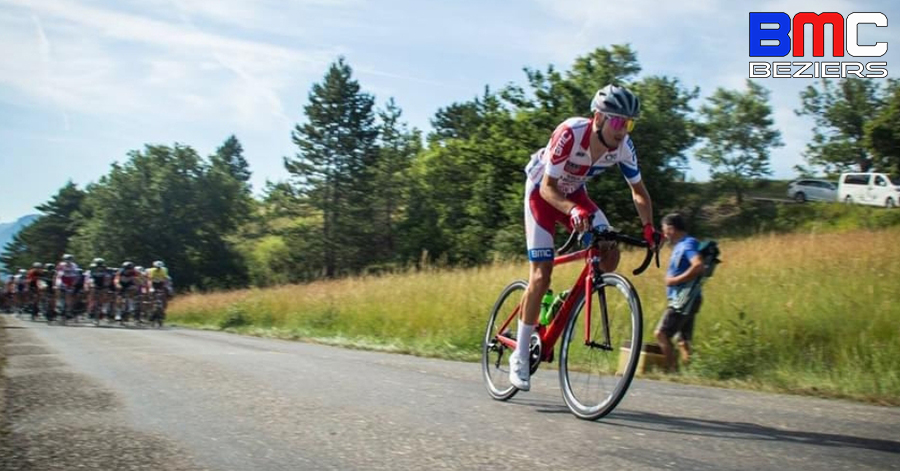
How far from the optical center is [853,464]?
341 cm

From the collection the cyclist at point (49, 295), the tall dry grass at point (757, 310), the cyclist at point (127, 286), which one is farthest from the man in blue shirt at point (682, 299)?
the cyclist at point (49, 295)

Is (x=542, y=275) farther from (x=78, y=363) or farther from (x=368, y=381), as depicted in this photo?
(x=78, y=363)

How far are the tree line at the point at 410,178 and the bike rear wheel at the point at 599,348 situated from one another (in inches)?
1391

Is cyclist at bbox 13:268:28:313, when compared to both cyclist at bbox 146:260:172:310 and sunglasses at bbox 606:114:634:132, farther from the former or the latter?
sunglasses at bbox 606:114:634:132

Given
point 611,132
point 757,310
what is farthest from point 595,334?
point 757,310

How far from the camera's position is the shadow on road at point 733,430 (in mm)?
3855

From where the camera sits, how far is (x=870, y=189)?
→ 140 feet

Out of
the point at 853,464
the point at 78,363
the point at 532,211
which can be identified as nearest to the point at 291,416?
the point at 532,211

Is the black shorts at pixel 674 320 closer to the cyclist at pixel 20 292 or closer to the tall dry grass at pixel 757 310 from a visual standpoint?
the tall dry grass at pixel 757 310

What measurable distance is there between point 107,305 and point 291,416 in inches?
1043

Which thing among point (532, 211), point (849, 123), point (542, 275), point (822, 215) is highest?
point (849, 123)

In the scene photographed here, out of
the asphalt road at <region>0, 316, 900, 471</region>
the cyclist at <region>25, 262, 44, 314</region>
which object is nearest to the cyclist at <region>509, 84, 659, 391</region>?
the asphalt road at <region>0, 316, 900, 471</region>

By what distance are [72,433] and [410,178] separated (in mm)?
65231

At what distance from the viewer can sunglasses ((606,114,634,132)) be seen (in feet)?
15.3
